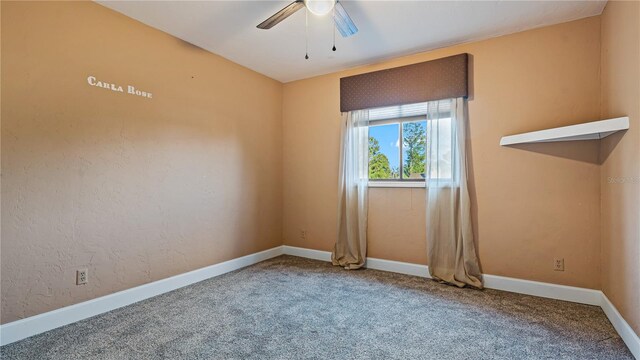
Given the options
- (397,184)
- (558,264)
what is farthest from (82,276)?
(558,264)

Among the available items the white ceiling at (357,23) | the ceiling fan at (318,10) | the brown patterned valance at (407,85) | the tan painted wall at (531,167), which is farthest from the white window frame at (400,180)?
the ceiling fan at (318,10)

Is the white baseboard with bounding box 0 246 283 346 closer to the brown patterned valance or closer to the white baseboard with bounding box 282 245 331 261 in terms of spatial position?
the white baseboard with bounding box 282 245 331 261

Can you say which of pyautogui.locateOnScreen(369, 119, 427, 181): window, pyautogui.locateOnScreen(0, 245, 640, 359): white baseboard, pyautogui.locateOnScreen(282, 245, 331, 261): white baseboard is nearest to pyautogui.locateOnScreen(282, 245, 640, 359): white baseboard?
pyautogui.locateOnScreen(0, 245, 640, 359): white baseboard

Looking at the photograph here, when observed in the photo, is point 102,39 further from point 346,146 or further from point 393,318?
point 393,318

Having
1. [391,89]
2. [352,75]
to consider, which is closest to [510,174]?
[391,89]

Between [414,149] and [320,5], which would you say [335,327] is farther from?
[320,5]

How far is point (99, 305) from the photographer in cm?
249

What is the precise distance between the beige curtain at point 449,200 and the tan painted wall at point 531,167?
0.43 feet

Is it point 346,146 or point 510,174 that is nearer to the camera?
point 510,174

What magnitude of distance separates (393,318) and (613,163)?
2.16 meters

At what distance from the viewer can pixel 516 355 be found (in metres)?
1.91

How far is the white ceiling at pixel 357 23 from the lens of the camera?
2.51 m

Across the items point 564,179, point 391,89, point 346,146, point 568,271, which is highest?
point 391,89

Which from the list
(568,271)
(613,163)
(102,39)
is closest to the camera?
(613,163)
